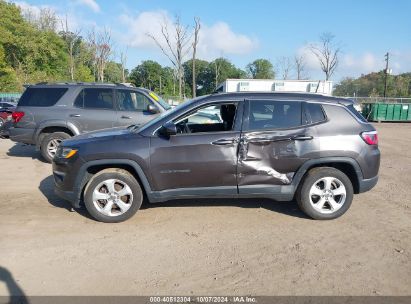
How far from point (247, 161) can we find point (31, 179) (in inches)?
186

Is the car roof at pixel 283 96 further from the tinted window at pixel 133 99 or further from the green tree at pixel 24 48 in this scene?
the green tree at pixel 24 48

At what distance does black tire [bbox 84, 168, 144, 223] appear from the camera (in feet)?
15.4

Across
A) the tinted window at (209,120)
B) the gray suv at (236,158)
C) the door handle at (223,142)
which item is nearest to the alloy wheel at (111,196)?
the gray suv at (236,158)

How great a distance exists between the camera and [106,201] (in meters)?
4.74

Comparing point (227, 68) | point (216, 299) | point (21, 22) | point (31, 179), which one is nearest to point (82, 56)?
point (21, 22)

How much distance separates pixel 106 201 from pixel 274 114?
2.61 m

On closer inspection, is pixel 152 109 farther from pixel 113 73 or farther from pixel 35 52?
pixel 113 73

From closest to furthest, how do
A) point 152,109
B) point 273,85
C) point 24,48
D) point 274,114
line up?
point 274,114 → point 152,109 → point 273,85 → point 24,48

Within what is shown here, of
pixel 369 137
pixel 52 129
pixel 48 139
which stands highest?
pixel 369 137

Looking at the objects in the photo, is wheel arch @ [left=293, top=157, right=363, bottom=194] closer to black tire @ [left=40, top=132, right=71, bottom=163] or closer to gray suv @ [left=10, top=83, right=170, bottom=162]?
gray suv @ [left=10, top=83, right=170, bottom=162]

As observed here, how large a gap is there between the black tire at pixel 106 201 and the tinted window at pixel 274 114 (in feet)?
5.96

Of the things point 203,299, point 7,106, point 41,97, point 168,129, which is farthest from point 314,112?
point 7,106

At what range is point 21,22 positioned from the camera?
5903 cm

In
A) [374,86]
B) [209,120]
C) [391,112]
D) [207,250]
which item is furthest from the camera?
[374,86]
